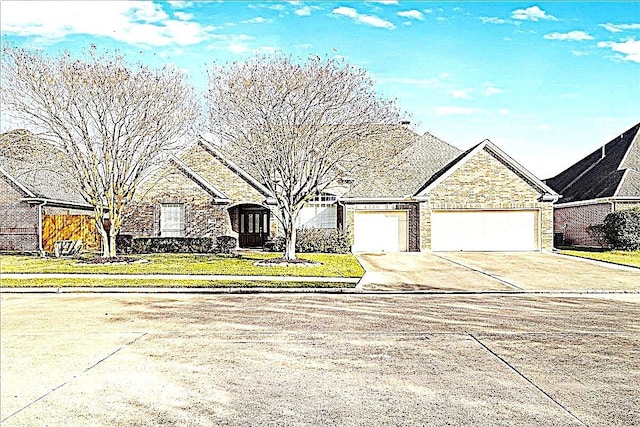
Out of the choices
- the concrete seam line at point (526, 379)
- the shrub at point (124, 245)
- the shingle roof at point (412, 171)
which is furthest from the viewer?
the shingle roof at point (412, 171)

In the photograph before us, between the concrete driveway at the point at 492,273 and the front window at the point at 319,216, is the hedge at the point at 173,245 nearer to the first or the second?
the front window at the point at 319,216

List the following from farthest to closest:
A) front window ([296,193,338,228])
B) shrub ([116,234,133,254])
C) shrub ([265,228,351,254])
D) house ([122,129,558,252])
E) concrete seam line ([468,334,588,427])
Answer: front window ([296,193,338,228]) < house ([122,129,558,252]) < shrub ([116,234,133,254]) < shrub ([265,228,351,254]) < concrete seam line ([468,334,588,427])

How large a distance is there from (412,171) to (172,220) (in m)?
11.3

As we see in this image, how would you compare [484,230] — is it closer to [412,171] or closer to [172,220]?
[412,171]

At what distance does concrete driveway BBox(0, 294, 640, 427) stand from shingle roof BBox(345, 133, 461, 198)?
1464 cm

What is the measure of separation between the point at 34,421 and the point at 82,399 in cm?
61

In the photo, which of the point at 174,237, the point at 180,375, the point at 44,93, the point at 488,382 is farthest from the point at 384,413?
the point at 174,237

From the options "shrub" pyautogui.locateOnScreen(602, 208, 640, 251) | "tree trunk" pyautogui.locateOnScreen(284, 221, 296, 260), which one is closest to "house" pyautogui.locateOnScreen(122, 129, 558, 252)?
"shrub" pyautogui.locateOnScreen(602, 208, 640, 251)

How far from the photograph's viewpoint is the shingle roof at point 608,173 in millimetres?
27328

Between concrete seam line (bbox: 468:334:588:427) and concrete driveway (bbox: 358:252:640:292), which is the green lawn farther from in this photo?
concrete seam line (bbox: 468:334:588:427)

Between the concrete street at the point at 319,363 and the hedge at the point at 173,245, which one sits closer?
the concrete street at the point at 319,363

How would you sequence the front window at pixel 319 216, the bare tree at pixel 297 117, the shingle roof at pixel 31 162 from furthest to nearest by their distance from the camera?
the front window at pixel 319 216
the shingle roof at pixel 31 162
the bare tree at pixel 297 117

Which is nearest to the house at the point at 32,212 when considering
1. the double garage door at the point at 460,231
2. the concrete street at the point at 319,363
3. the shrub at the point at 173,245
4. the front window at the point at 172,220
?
the shrub at the point at 173,245

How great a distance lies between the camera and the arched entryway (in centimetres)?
2952
